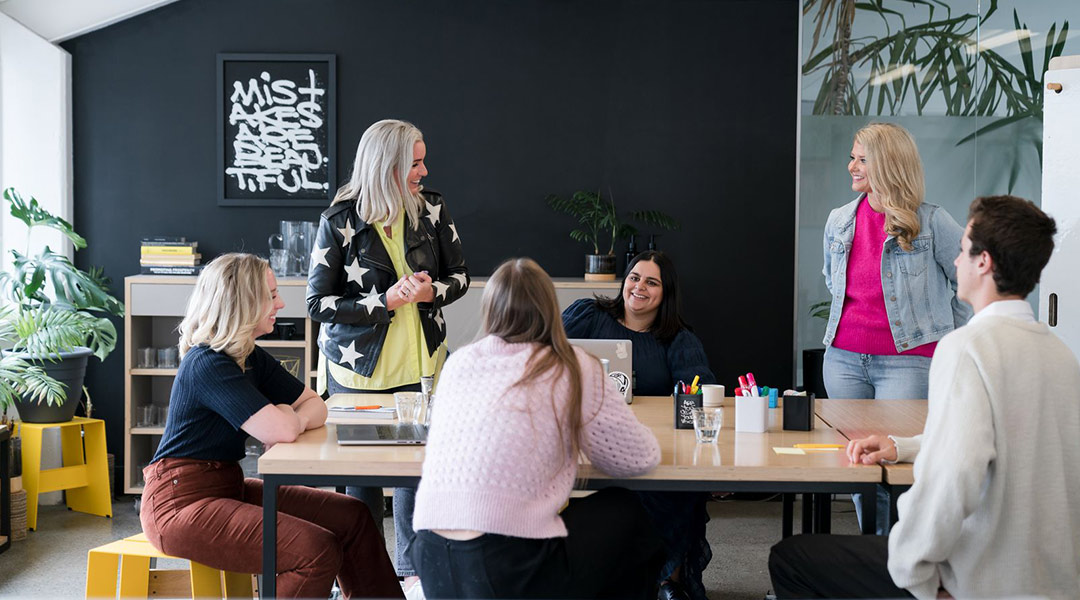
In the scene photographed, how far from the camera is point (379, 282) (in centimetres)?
359

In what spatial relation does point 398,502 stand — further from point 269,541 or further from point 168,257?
point 168,257

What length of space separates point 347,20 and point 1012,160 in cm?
320

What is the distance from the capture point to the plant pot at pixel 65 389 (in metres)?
4.72

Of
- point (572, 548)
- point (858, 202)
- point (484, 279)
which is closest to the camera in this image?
point (572, 548)

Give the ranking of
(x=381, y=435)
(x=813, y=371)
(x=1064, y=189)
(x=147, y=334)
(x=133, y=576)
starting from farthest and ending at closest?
(x=147, y=334)
(x=813, y=371)
(x=1064, y=189)
(x=133, y=576)
(x=381, y=435)

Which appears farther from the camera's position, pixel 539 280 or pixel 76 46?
pixel 76 46

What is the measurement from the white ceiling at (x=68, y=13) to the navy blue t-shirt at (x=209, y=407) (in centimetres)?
302

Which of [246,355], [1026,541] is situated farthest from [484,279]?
[1026,541]

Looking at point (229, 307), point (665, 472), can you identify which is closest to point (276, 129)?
point (229, 307)

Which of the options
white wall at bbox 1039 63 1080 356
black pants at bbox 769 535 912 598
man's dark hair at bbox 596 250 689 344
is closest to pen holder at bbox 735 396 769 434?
black pants at bbox 769 535 912 598

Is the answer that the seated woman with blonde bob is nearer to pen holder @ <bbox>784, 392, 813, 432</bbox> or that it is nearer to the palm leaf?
pen holder @ <bbox>784, 392, 813, 432</bbox>

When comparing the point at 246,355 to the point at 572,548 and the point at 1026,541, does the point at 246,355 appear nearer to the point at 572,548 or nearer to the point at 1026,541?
the point at 572,548

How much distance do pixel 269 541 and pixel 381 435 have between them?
1.22 ft

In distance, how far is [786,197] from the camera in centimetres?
542
